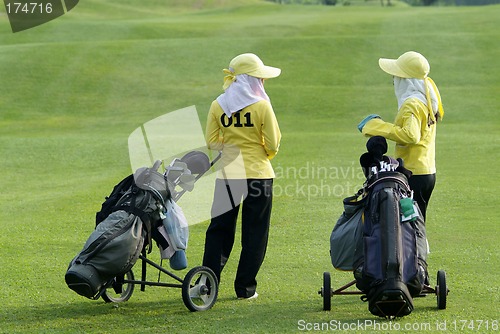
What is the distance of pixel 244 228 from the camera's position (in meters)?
7.43

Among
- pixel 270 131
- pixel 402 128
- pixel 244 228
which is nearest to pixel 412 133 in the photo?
pixel 402 128

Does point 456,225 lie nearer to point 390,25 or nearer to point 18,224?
point 18,224

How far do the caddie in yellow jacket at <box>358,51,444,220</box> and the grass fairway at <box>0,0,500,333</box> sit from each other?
3.11ft

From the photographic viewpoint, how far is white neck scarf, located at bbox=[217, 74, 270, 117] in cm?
718

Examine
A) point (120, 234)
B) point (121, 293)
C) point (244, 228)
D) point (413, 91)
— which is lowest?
point (121, 293)

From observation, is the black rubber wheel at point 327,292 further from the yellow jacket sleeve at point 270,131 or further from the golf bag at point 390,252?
the yellow jacket sleeve at point 270,131

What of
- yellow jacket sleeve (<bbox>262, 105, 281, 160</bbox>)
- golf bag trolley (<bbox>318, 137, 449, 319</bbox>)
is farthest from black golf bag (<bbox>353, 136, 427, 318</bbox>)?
yellow jacket sleeve (<bbox>262, 105, 281, 160</bbox>)

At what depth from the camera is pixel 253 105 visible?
283 inches

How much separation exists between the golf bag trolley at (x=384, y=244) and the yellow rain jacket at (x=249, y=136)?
0.87m

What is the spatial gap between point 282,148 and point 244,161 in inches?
388

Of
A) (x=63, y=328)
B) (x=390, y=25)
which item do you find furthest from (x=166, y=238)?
(x=390, y=25)

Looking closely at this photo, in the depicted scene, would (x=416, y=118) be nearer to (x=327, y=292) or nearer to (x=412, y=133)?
(x=412, y=133)

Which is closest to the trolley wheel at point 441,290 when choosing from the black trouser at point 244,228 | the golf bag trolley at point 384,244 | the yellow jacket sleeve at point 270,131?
the golf bag trolley at point 384,244

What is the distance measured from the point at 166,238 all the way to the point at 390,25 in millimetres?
29309
